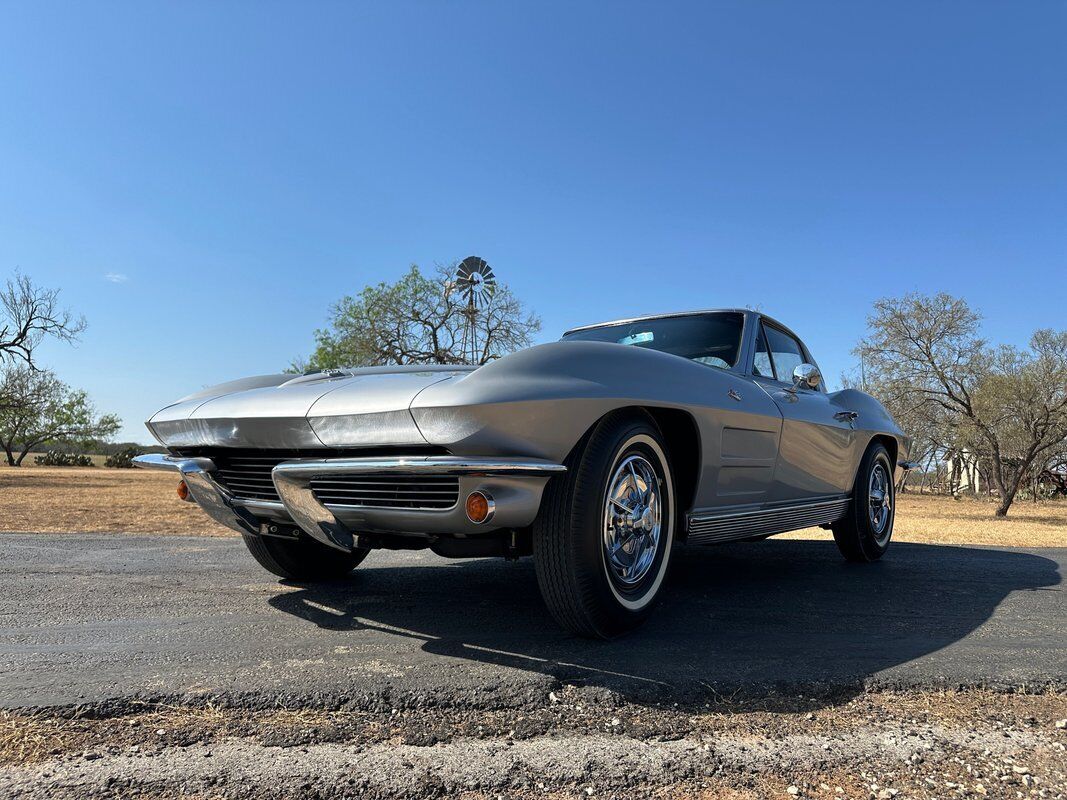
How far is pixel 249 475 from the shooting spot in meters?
3.11

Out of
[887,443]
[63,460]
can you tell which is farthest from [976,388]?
[63,460]

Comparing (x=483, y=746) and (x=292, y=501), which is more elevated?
(x=292, y=501)

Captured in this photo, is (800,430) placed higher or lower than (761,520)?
higher

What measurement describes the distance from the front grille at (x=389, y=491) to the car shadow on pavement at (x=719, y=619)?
58 centimetres

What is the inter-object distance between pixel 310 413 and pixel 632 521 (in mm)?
1342

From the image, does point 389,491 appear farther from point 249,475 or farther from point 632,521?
point 632,521

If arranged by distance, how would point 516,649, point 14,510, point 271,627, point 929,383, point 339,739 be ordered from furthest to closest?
point 929,383, point 14,510, point 271,627, point 516,649, point 339,739

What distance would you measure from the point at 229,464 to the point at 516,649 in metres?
1.51

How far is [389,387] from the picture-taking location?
2727 mm

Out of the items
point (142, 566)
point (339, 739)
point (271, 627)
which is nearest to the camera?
point (339, 739)

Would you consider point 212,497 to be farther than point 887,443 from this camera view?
No

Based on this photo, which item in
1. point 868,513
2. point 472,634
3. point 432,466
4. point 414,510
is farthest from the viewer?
point 868,513

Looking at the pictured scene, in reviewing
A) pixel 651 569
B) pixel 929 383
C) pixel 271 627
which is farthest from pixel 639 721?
pixel 929 383

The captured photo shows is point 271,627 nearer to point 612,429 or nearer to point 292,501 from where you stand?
point 292,501
